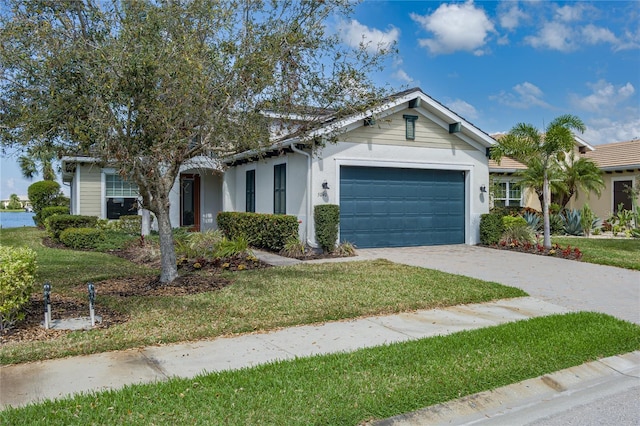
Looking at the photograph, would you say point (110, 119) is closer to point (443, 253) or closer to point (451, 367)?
point (451, 367)

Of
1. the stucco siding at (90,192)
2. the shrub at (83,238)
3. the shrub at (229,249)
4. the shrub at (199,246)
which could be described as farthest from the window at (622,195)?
the stucco siding at (90,192)

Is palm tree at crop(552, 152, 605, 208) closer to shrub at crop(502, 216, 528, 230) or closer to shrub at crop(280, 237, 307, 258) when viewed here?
shrub at crop(502, 216, 528, 230)

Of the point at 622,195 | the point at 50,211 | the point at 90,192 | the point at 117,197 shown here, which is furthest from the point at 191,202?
the point at 622,195

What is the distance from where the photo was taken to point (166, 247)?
8.80 m

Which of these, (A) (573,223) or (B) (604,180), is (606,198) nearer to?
(B) (604,180)

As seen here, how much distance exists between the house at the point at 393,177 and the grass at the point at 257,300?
10.7 ft

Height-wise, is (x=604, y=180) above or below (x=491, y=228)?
above

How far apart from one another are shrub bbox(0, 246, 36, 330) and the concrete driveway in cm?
770

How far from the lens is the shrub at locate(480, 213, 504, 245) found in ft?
52.4

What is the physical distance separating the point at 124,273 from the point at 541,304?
7.86m

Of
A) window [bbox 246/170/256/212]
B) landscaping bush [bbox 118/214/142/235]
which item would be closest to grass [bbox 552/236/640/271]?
window [bbox 246/170/256/212]

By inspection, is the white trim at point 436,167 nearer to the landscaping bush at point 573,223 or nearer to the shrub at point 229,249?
the shrub at point 229,249

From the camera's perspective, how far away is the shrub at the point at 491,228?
1598cm

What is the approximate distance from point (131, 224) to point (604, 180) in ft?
69.6
